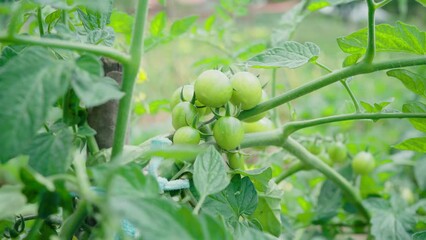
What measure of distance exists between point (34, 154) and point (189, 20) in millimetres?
580

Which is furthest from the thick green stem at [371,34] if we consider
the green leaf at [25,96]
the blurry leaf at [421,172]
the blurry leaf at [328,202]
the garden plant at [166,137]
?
the blurry leaf at [421,172]

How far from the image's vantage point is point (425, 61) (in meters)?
0.71

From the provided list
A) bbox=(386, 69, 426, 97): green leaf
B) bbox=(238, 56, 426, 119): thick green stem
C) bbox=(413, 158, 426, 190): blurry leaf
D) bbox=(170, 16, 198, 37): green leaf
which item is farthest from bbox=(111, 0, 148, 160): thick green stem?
bbox=(413, 158, 426, 190): blurry leaf

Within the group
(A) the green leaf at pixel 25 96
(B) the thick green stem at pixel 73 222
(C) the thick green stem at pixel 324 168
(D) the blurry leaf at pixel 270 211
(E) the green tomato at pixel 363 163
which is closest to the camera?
(A) the green leaf at pixel 25 96

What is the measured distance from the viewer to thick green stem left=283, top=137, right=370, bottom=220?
911 mm

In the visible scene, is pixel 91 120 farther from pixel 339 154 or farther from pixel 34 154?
pixel 339 154

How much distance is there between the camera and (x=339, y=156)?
1.14m

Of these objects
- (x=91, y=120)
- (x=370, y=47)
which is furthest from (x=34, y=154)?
(x=370, y=47)

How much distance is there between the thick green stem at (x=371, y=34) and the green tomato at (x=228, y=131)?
177 millimetres

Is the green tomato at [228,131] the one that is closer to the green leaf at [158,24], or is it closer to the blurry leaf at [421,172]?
the green leaf at [158,24]

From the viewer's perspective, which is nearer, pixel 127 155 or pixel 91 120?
pixel 127 155

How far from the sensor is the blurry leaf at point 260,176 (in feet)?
2.31

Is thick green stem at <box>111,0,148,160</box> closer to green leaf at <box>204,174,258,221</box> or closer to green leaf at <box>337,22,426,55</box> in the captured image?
green leaf at <box>204,174,258,221</box>

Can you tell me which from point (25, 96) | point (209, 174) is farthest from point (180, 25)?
point (25, 96)
